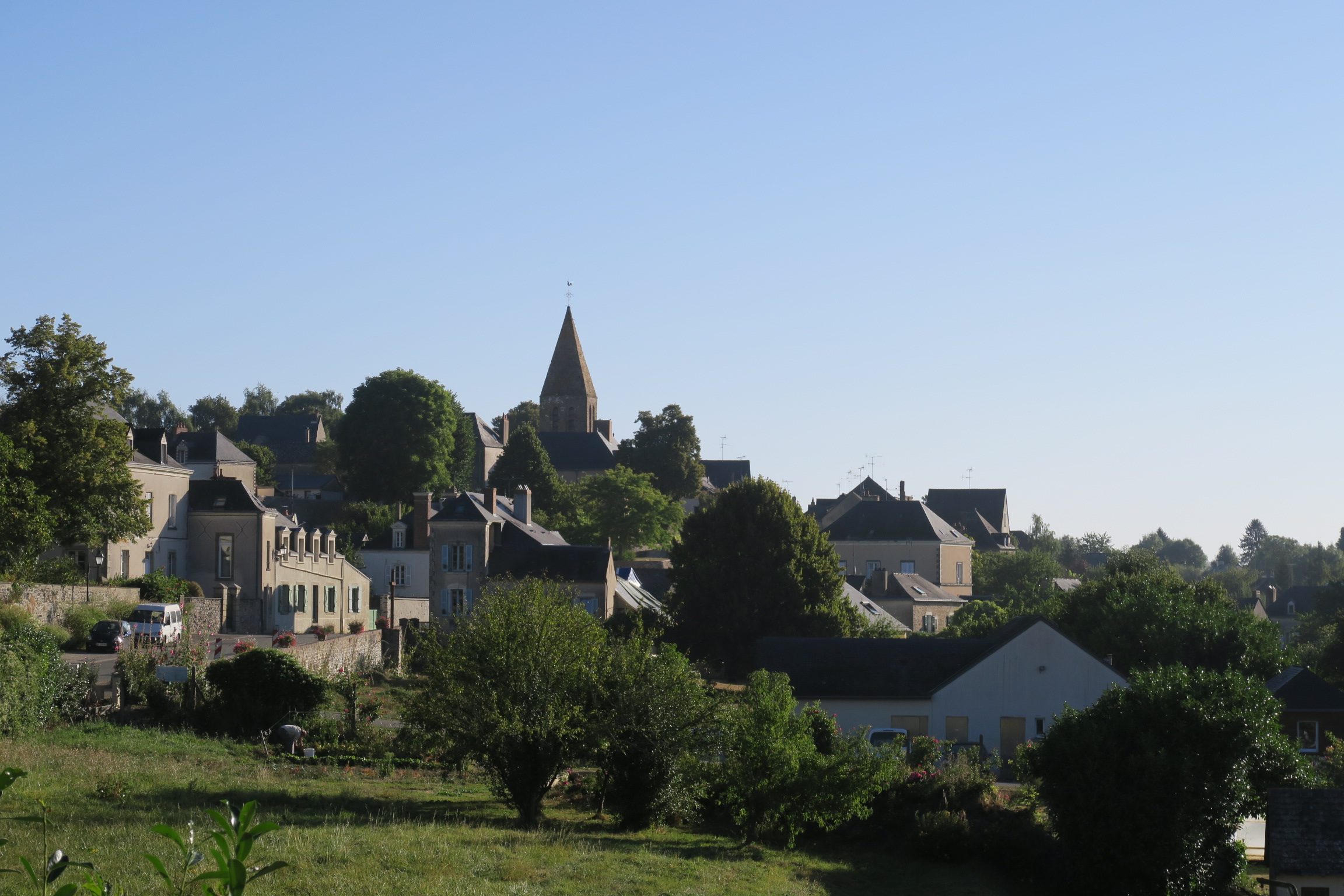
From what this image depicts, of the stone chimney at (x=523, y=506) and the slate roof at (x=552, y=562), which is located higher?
the stone chimney at (x=523, y=506)

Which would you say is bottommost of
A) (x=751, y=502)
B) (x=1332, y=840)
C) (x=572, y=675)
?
(x=1332, y=840)

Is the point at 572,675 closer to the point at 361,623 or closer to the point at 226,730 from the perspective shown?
the point at 226,730

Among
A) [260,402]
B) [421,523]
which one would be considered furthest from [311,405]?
[421,523]

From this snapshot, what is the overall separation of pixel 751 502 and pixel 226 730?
30.5 m

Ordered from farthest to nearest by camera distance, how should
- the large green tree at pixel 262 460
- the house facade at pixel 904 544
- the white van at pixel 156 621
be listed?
the large green tree at pixel 262 460, the house facade at pixel 904 544, the white van at pixel 156 621

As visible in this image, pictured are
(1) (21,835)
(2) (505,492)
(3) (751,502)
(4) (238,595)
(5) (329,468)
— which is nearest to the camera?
(1) (21,835)

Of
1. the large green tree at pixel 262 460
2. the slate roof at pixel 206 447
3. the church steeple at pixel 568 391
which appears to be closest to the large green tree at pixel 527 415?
the church steeple at pixel 568 391

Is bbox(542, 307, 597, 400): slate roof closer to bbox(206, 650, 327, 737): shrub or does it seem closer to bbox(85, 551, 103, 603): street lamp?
bbox(85, 551, 103, 603): street lamp

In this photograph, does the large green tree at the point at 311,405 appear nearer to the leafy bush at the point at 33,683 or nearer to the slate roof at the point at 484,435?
the slate roof at the point at 484,435

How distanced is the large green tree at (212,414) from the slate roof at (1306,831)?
118974 millimetres

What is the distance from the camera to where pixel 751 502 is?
5725 cm

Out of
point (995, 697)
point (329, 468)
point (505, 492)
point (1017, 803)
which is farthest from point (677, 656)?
point (329, 468)

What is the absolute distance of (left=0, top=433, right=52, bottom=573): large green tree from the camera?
36094mm

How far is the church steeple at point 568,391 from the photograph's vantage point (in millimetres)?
134375
